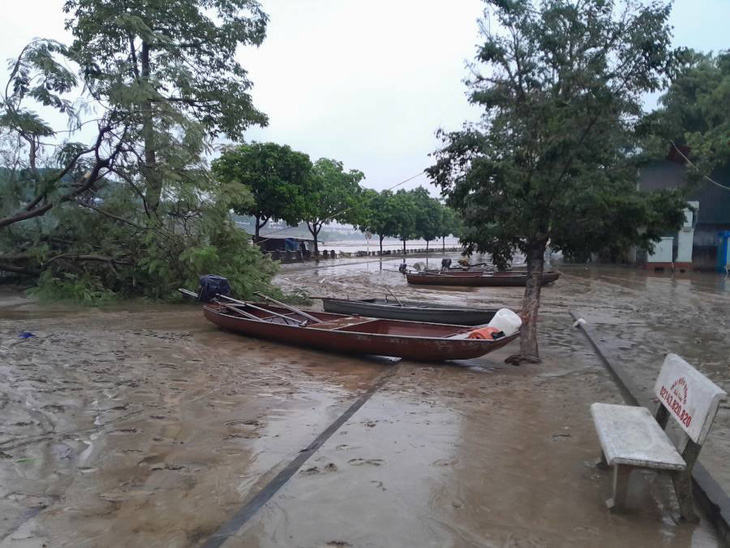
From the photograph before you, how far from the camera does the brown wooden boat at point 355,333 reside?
8727mm

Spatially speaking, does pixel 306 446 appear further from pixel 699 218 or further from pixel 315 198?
pixel 699 218

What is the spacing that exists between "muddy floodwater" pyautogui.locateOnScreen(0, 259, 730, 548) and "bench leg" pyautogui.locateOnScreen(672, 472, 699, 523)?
0.11m

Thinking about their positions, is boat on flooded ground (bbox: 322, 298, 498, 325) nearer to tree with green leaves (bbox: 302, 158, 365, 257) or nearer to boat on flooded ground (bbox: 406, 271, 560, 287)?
boat on flooded ground (bbox: 406, 271, 560, 287)

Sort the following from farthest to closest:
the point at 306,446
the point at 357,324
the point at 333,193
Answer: the point at 333,193 < the point at 357,324 < the point at 306,446

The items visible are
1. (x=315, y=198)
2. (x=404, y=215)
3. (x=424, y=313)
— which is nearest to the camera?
(x=424, y=313)

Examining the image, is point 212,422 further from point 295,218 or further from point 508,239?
point 295,218

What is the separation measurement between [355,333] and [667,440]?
5774 millimetres

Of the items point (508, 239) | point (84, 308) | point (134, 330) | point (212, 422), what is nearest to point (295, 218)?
point (84, 308)

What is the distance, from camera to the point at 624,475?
12.5ft

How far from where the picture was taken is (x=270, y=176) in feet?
108

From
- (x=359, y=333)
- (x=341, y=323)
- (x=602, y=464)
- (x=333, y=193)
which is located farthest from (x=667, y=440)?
(x=333, y=193)

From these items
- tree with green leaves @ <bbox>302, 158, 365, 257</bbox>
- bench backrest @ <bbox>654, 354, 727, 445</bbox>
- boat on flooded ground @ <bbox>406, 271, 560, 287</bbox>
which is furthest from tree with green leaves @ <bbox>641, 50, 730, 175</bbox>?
tree with green leaves @ <bbox>302, 158, 365, 257</bbox>

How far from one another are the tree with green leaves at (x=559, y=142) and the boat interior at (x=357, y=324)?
5.28 feet

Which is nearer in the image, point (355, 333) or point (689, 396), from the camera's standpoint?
point (689, 396)
